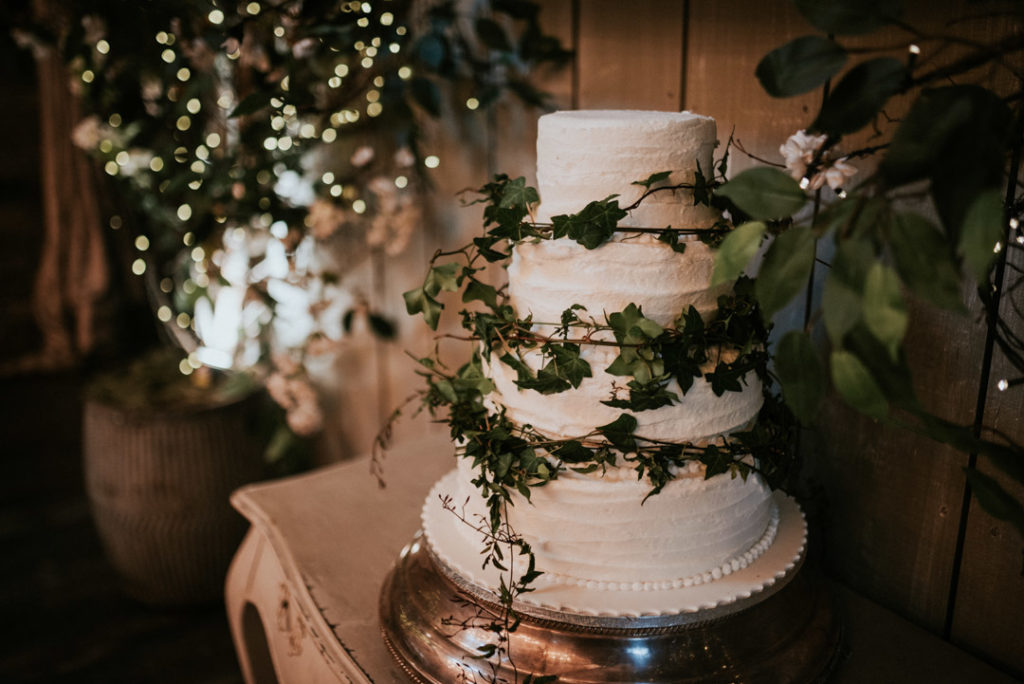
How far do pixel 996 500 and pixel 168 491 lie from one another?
5.95 ft

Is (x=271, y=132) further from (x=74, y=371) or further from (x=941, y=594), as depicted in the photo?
(x=74, y=371)

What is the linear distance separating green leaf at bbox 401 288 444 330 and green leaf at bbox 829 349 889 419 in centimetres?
44

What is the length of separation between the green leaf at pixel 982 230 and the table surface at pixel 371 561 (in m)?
0.54

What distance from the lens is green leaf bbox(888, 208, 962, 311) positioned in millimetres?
460

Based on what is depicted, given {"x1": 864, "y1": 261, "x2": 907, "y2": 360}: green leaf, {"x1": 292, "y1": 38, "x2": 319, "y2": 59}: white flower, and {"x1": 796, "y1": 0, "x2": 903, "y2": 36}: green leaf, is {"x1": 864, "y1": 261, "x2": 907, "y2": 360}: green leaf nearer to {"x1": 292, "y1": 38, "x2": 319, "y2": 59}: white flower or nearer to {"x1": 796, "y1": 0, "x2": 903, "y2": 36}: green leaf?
{"x1": 796, "y1": 0, "x2": 903, "y2": 36}: green leaf

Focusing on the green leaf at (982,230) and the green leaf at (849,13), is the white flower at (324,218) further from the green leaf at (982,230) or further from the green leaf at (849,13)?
the green leaf at (982,230)

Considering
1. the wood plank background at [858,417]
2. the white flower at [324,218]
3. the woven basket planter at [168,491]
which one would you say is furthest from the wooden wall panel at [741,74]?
the woven basket planter at [168,491]

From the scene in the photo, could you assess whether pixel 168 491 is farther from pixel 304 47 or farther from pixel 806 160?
pixel 806 160

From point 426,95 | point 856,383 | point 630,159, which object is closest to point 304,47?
point 426,95

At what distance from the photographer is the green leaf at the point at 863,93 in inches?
20.2

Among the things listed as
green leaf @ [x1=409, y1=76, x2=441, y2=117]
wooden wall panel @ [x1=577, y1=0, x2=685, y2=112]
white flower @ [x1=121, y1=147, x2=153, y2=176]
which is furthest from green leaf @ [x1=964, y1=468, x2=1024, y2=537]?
white flower @ [x1=121, y1=147, x2=153, y2=176]

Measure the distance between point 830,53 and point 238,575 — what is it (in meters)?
1.09

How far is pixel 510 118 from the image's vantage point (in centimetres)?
148

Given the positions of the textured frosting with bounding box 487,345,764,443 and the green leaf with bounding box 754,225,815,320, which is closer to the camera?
the green leaf with bounding box 754,225,815,320
